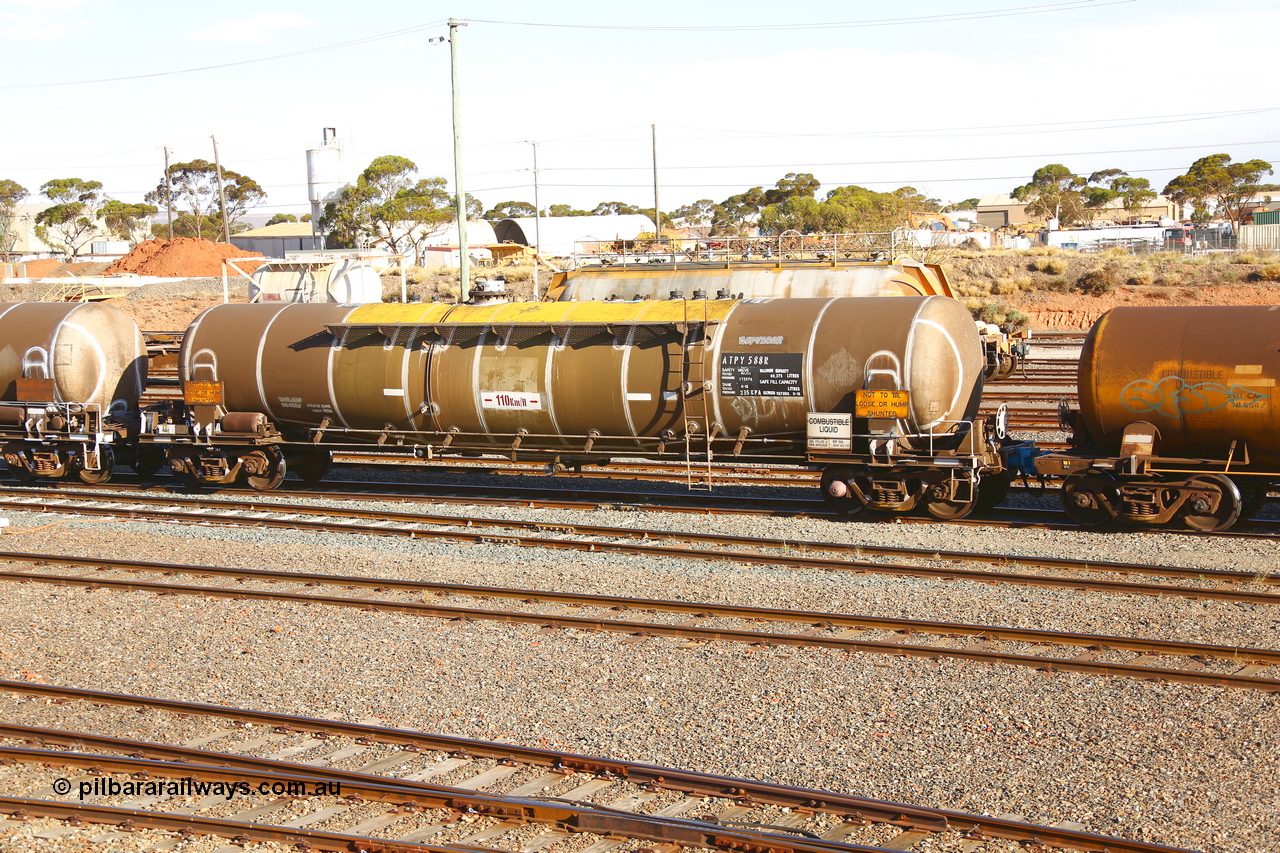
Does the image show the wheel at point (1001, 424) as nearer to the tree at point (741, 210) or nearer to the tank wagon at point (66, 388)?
the tank wagon at point (66, 388)

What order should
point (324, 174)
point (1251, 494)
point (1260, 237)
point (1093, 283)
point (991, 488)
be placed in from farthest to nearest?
1. point (324, 174)
2. point (1260, 237)
3. point (1093, 283)
4. point (991, 488)
5. point (1251, 494)

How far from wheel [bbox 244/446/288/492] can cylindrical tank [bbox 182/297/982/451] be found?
661mm

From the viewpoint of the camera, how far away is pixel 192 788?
798 cm

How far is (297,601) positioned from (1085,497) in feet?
35.1

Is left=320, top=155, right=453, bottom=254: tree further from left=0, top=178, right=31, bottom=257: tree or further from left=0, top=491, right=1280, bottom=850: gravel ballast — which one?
left=0, top=491, right=1280, bottom=850: gravel ballast

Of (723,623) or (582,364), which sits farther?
(582,364)

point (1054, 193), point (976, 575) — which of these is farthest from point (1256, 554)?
point (1054, 193)

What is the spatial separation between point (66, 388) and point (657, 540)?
12.3m

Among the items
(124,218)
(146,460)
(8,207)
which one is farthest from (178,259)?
(146,460)

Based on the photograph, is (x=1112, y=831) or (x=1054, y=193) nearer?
(x=1112, y=831)

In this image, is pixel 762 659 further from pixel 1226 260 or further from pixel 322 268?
pixel 1226 260

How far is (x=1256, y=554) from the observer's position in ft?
44.8

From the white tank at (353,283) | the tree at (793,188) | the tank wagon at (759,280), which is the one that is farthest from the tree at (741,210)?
the tank wagon at (759,280)

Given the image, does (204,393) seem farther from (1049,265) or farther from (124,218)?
(124,218)
